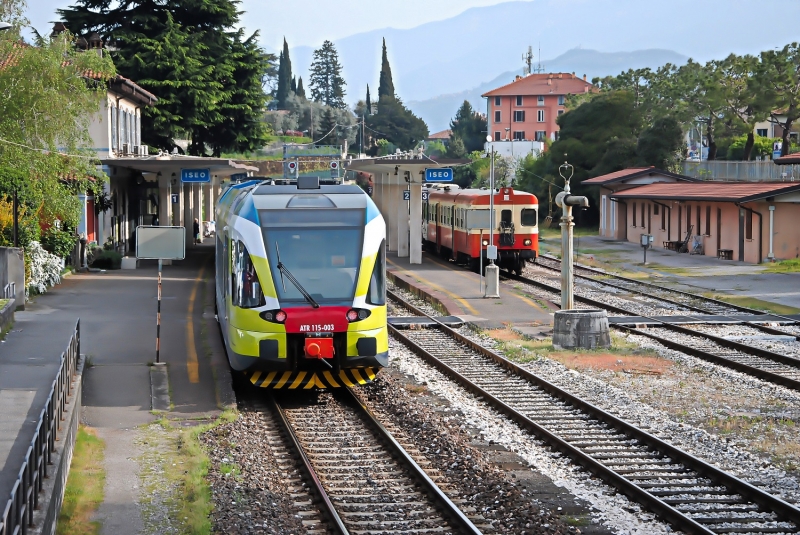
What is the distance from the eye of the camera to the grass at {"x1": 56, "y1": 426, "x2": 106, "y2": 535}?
868 centimetres

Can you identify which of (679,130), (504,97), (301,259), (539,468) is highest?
(504,97)

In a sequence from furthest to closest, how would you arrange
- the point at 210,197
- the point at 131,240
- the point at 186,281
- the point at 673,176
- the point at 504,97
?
the point at 504,97
the point at 210,197
the point at 673,176
the point at 131,240
the point at 186,281

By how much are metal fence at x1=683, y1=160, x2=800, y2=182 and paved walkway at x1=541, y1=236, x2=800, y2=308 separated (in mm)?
7615

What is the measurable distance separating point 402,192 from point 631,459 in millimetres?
29053

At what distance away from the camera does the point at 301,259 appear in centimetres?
1373

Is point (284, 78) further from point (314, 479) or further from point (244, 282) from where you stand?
point (314, 479)

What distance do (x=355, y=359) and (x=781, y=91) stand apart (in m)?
50.3

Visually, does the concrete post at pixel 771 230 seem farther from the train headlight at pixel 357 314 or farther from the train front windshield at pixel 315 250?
the train headlight at pixel 357 314

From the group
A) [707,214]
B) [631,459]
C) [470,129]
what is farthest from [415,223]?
[470,129]

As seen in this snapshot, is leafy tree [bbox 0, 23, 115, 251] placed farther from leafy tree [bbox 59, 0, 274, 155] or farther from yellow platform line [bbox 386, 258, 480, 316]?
leafy tree [bbox 59, 0, 274, 155]

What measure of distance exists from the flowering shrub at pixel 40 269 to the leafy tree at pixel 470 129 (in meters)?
98.6

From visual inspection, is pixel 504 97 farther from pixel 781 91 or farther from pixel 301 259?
pixel 301 259

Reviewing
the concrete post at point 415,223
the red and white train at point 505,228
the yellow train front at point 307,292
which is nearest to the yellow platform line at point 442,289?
the concrete post at point 415,223

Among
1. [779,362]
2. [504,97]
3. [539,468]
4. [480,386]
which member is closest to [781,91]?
[779,362]
